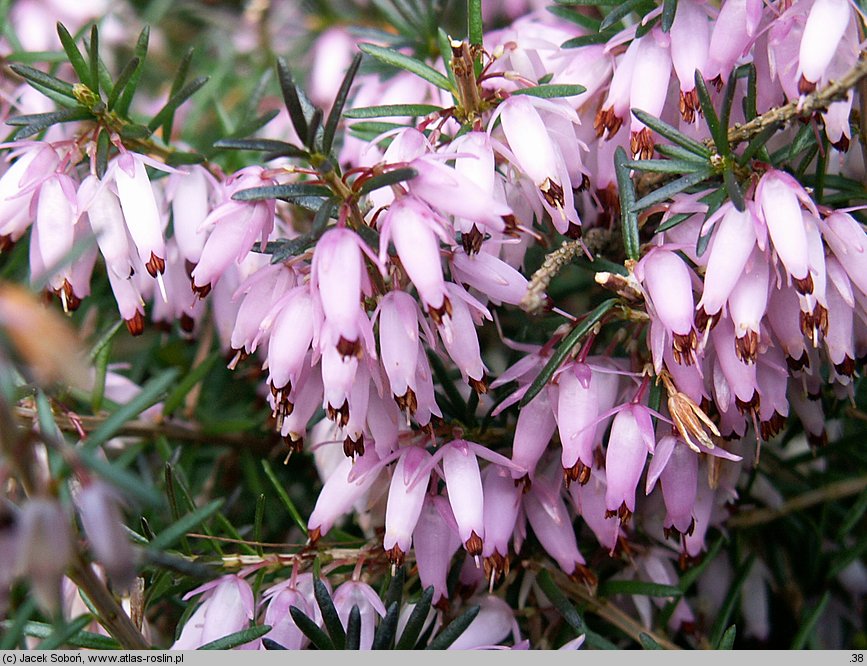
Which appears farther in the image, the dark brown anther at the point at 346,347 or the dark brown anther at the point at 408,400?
the dark brown anther at the point at 408,400

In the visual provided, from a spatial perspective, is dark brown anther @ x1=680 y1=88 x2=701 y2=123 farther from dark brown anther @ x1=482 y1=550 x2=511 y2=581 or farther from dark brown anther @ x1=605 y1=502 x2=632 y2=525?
A: dark brown anther @ x1=482 y1=550 x2=511 y2=581

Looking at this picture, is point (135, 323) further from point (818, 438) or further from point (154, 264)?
point (818, 438)

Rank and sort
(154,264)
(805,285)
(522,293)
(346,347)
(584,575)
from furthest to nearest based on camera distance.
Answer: (584,575) → (154,264) → (522,293) → (805,285) → (346,347)

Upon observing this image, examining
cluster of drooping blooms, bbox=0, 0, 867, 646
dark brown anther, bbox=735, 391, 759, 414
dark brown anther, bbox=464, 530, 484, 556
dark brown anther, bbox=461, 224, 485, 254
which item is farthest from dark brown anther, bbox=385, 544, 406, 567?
dark brown anther, bbox=735, 391, 759, 414

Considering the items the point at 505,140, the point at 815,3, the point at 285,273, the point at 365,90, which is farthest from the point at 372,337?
the point at 365,90

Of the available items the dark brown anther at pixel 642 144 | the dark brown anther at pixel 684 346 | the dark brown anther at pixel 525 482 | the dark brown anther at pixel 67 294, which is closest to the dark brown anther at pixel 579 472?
the dark brown anther at pixel 525 482

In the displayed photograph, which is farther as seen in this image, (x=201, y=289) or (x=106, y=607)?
(x=201, y=289)

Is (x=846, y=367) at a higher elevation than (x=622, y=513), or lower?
higher

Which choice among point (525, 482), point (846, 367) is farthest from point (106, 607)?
point (846, 367)

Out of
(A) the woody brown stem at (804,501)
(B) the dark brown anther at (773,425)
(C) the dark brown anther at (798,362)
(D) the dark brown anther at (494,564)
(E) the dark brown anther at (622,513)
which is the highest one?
(C) the dark brown anther at (798,362)

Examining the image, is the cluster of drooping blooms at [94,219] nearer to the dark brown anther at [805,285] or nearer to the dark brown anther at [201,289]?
the dark brown anther at [201,289]

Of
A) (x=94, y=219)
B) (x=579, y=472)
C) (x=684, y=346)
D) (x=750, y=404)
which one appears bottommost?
(x=579, y=472)
